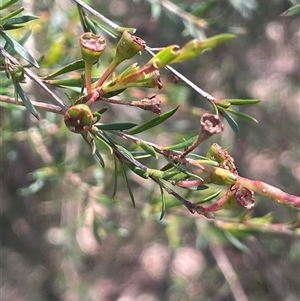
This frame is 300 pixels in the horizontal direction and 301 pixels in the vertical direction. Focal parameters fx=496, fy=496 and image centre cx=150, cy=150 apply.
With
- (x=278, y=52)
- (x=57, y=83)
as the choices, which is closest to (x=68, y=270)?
(x=278, y=52)

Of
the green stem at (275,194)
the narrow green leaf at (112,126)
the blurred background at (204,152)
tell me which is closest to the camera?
the green stem at (275,194)

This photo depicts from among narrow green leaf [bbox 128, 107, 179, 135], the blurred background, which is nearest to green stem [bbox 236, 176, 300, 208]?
narrow green leaf [bbox 128, 107, 179, 135]

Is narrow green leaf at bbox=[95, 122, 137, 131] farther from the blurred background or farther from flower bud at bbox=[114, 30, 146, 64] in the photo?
the blurred background

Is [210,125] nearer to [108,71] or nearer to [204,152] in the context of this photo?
[108,71]

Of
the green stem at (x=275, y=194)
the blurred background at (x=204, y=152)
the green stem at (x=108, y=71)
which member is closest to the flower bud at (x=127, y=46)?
the green stem at (x=108, y=71)

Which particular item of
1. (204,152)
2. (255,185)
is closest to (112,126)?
(255,185)

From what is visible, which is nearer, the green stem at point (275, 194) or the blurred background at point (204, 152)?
the green stem at point (275, 194)

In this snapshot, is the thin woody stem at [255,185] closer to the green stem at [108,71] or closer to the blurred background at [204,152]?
the green stem at [108,71]

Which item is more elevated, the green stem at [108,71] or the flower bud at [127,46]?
the flower bud at [127,46]

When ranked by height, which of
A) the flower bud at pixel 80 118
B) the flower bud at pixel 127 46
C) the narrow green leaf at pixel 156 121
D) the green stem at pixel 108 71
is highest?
the flower bud at pixel 127 46

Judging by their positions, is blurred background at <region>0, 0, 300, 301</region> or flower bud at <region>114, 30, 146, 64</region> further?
blurred background at <region>0, 0, 300, 301</region>

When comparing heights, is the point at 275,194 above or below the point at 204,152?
above
